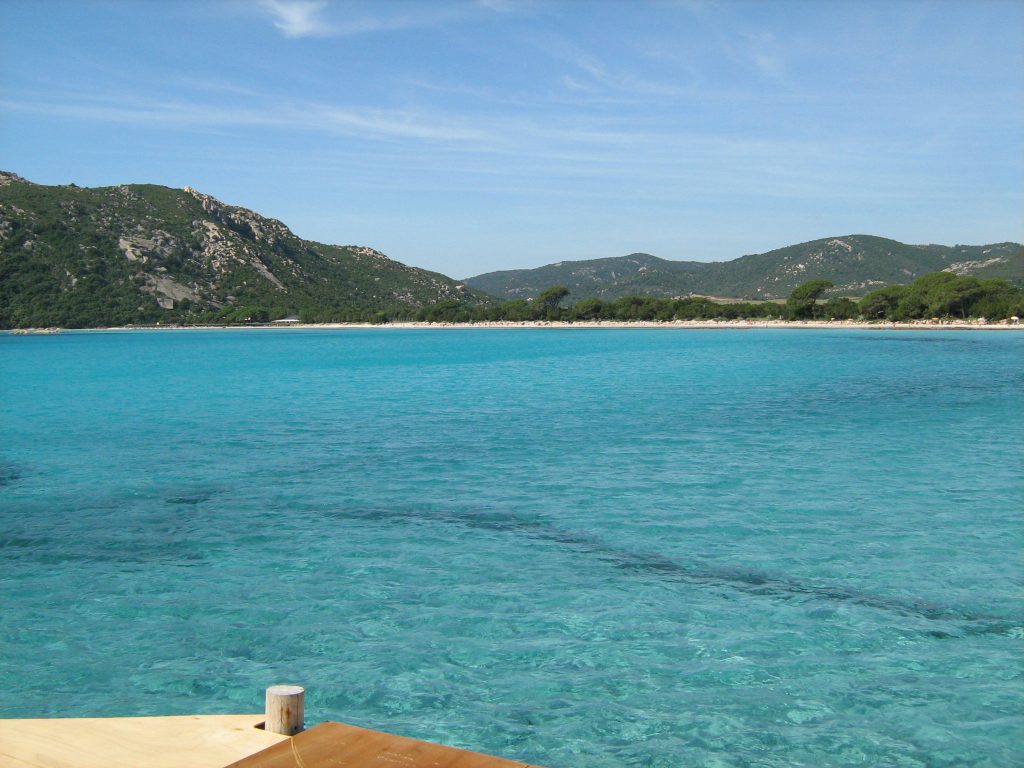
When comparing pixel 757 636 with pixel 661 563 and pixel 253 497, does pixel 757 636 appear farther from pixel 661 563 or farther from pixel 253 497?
pixel 253 497

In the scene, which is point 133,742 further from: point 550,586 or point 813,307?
point 813,307

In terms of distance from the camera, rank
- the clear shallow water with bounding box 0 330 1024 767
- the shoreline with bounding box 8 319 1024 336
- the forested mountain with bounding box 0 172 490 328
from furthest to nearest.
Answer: the forested mountain with bounding box 0 172 490 328, the shoreline with bounding box 8 319 1024 336, the clear shallow water with bounding box 0 330 1024 767

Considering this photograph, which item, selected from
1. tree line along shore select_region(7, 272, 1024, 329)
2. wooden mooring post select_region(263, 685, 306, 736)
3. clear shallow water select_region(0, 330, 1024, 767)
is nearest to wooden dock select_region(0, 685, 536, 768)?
wooden mooring post select_region(263, 685, 306, 736)

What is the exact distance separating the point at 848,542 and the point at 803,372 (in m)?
39.7

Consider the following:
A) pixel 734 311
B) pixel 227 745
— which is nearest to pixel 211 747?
pixel 227 745

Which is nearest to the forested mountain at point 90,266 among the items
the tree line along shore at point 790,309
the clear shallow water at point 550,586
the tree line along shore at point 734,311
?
the tree line along shore at point 734,311

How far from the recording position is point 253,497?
16688 mm

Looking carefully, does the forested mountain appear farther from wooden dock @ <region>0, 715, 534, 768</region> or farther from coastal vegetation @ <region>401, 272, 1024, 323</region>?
wooden dock @ <region>0, 715, 534, 768</region>

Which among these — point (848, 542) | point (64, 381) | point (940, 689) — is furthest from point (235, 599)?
point (64, 381)

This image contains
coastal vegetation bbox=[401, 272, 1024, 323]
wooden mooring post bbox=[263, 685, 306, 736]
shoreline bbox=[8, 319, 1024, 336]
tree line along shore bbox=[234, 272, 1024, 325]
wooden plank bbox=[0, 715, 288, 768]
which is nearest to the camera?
wooden plank bbox=[0, 715, 288, 768]

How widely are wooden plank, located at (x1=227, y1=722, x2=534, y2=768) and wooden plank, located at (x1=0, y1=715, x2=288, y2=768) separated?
21 centimetres

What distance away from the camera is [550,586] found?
434 inches

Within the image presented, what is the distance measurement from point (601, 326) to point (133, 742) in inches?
6716

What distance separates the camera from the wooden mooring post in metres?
5.73
